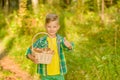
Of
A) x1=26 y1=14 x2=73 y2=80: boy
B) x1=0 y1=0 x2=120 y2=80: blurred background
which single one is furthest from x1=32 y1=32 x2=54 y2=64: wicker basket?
x1=0 y1=0 x2=120 y2=80: blurred background

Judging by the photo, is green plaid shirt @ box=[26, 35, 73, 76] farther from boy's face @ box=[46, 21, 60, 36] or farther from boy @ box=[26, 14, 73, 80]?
boy's face @ box=[46, 21, 60, 36]

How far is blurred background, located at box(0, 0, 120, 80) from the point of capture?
271 inches

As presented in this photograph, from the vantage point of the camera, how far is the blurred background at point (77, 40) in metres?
6.89

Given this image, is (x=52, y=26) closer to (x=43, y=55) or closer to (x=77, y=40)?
(x=43, y=55)

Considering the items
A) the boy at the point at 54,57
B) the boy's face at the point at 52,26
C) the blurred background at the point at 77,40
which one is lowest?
the blurred background at the point at 77,40

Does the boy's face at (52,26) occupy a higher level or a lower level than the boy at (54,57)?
higher

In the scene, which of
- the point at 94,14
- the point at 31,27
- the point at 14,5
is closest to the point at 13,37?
the point at 31,27

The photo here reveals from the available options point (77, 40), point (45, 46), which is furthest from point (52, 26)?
point (77, 40)

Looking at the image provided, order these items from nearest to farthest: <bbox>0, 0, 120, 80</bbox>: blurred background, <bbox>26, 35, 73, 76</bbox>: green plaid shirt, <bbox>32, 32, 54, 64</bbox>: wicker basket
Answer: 1. <bbox>32, 32, 54, 64</bbox>: wicker basket
2. <bbox>26, 35, 73, 76</bbox>: green plaid shirt
3. <bbox>0, 0, 120, 80</bbox>: blurred background

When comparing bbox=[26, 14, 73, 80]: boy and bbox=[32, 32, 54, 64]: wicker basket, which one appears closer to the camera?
bbox=[32, 32, 54, 64]: wicker basket

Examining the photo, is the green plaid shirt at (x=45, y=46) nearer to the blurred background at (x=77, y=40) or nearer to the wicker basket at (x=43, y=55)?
the wicker basket at (x=43, y=55)

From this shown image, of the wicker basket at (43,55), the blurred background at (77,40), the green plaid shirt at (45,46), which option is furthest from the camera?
the blurred background at (77,40)

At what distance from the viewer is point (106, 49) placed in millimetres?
7996

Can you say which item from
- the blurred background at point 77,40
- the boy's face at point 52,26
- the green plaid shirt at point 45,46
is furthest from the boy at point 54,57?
the blurred background at point 77,40
